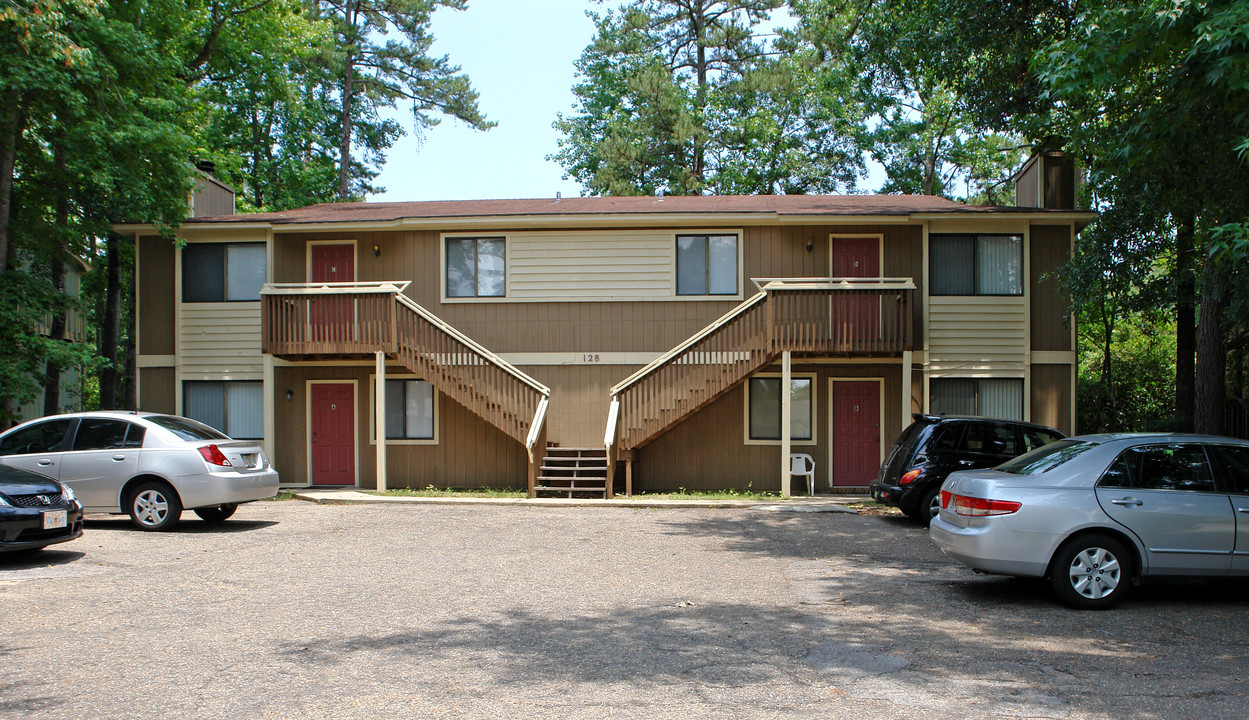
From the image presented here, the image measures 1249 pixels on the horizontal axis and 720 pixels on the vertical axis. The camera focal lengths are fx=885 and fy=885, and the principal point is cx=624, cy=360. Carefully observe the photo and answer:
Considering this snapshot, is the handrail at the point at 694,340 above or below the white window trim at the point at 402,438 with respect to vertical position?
above

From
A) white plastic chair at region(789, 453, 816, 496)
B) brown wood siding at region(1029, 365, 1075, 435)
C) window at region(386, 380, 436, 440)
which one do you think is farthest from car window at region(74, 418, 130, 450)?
brown wood siding at region(1029, 365, 1075, 435)

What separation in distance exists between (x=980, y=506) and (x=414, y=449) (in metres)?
12.8

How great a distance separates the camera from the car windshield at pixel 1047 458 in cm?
782

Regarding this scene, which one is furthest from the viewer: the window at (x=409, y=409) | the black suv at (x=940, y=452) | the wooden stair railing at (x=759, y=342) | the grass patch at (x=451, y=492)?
the window at (x=409, y=409)

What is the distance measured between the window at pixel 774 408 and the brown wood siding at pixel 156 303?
474 inches

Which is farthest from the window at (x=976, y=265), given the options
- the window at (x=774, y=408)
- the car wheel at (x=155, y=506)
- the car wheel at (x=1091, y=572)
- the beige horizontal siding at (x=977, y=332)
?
the car wheel at (x=155, y=506)

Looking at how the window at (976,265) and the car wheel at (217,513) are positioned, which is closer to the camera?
the car wheel at (217,513)

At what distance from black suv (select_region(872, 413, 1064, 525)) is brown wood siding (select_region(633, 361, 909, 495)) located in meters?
4.56

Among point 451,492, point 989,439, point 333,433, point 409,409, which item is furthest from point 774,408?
point 333,433

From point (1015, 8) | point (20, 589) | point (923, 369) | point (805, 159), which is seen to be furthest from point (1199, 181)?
point (805, 159)

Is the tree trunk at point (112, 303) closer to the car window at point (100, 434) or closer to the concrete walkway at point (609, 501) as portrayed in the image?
the concrete walkway at point (609, 501)

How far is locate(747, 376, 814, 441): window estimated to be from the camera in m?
17.7

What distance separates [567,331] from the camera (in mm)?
17891

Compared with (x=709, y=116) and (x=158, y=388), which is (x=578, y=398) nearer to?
(x=158, y=388)
